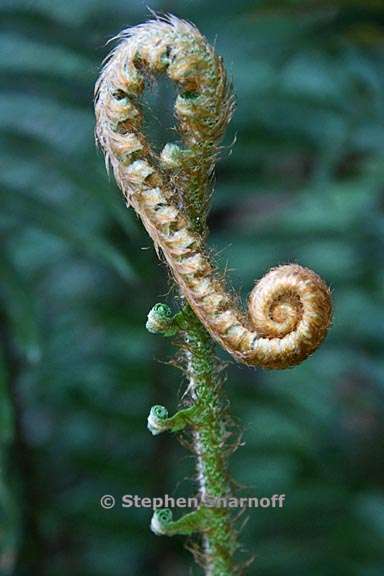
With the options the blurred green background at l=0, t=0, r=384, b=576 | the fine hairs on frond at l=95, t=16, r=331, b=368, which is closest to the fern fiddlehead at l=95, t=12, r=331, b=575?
Result: the fine hairs on frond at l=95, t=16, r=331, b=368

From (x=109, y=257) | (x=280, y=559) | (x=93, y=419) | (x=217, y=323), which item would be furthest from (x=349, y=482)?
(x=217, y=323)

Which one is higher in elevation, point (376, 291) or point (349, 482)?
point (376, 291)

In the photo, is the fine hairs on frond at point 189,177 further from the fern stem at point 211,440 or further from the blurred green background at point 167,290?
the blurred green background at point 167,290

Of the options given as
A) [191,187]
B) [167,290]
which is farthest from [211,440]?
[167,290]

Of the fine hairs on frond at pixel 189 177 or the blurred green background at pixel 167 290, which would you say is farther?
the blurred green background at pixel 167 290

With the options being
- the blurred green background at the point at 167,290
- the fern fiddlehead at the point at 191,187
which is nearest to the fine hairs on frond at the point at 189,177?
the fern fiddlehead at the point at 191,187

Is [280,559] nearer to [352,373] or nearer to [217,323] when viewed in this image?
[352,373]
